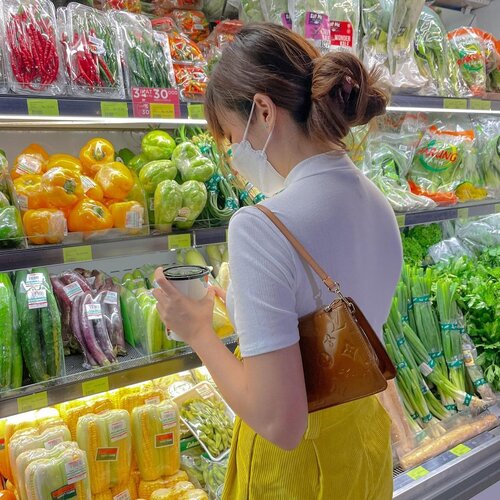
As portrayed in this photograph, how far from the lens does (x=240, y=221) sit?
3.16ft

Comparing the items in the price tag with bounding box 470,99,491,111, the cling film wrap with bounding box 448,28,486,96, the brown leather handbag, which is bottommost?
the brown leather handbag

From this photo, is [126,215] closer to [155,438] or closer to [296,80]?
[155,438]

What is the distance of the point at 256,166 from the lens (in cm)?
119

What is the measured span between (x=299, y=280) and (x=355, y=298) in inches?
7.3

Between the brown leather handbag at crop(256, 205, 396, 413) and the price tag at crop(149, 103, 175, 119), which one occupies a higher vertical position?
the price tag at crop(149, 103, 175, 119)

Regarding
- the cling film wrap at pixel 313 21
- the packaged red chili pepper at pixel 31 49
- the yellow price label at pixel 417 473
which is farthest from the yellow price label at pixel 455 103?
the packaged red chili pepper at pixel 31 49

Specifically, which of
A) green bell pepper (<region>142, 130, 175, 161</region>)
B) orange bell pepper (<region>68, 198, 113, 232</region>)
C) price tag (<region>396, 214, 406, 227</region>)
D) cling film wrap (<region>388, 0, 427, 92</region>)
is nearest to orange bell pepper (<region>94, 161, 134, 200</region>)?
orange bell pepper (<region>68, 198, 113, 232</region>)

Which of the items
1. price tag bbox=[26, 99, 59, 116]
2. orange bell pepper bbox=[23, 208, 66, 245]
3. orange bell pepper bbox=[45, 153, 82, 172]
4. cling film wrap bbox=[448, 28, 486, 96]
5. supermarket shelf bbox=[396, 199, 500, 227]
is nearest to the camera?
price tag bbox=[26, 99, 59, 116]

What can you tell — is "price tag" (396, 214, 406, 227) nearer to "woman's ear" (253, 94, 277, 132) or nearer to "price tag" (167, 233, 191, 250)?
"price tag" (167, 233, 191, 250)

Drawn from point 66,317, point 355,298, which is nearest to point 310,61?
point 355,298

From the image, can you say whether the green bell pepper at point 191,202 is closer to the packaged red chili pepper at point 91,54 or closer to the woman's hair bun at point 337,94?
the packaged red chili pepper at point 91,54

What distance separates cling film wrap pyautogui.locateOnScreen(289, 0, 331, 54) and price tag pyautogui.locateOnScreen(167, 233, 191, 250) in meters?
0.97

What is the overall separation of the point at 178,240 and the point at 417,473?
1.29 metres

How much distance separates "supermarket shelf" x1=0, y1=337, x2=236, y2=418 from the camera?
1445 mm
